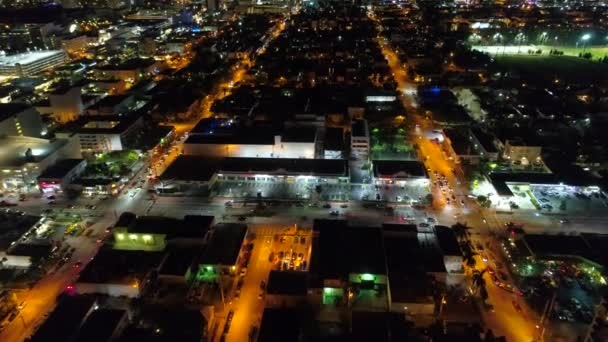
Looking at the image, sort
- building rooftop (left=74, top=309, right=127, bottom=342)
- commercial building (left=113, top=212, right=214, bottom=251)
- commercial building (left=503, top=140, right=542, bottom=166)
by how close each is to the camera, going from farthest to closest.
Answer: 1. commercial building (left=503, top=140, right=542, bottom=166)
2. commercial building (left=113, top=212, right=214, bottom=251)
3. building rooftop (left=74, top=309, right=127, bottom=342)

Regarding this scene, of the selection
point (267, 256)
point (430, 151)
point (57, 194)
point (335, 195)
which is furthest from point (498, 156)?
point (57, 194)

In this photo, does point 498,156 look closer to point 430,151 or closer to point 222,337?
point 430,151

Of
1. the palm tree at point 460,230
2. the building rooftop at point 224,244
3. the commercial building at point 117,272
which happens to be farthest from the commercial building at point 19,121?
the palm tree at point 460,230

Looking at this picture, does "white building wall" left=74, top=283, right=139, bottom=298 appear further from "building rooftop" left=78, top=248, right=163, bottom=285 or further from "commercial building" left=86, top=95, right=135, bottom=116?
"commercial building" left=86, top=95, right=135, bottom=116

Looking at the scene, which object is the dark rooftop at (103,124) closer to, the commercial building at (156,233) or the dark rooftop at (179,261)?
the commercial building at (156,233)

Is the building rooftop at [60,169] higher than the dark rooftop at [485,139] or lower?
lower

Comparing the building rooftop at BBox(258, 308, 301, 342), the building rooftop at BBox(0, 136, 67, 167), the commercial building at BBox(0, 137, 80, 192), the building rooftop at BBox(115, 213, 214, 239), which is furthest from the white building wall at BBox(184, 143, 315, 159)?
the building rooftop at BBox(258, 308, 301, 342)
